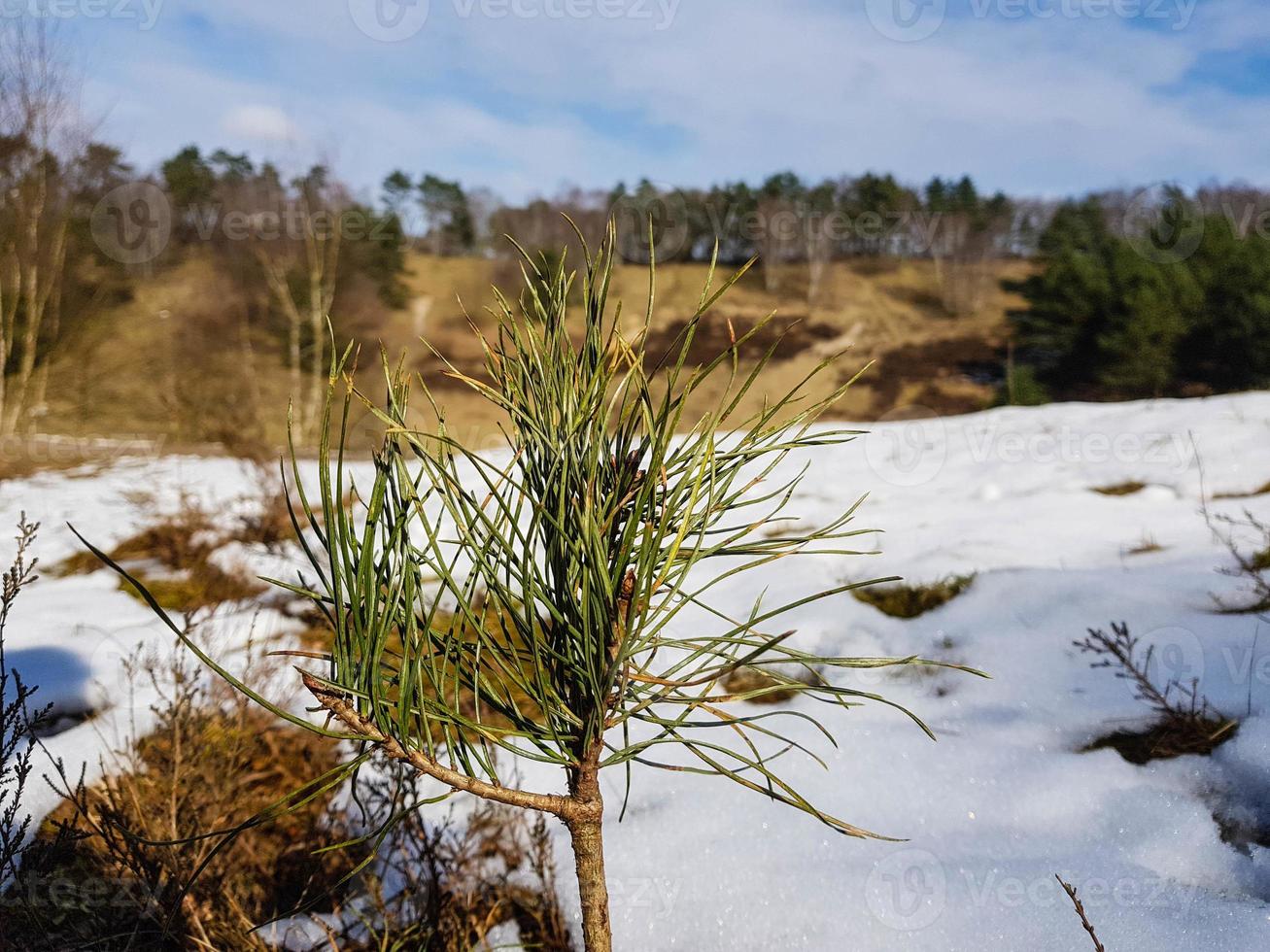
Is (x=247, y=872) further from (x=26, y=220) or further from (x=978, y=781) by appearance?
(x=26, y=220)

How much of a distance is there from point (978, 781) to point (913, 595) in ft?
4.16

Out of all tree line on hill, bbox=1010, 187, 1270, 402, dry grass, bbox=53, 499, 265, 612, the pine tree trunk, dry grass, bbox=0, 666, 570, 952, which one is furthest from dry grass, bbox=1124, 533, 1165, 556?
tree line on hill, bbox=1010, 187, 1270, 402

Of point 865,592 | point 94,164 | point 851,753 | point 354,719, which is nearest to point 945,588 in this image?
point 865,592

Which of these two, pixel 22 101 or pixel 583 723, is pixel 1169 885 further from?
pixel 22 101

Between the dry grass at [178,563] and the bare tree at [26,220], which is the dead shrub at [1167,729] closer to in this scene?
the dry grass at [178,563]

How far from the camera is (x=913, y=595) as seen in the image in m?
2.90

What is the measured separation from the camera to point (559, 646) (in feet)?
3.04

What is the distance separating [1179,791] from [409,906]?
1.68 meters

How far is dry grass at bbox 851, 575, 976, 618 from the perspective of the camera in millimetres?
2797

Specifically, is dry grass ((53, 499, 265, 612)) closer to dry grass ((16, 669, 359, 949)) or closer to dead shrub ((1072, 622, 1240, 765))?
dry grass ((16, 669, 359, 949))

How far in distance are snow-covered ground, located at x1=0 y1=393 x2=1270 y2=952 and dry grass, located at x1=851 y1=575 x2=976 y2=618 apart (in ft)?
0.29

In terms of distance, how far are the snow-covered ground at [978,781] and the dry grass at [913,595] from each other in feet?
0.29

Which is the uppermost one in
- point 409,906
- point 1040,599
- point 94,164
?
point 94,164

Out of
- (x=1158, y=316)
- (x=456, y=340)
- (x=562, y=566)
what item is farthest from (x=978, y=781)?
(x=456, y=340)
